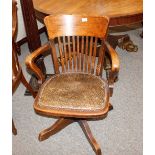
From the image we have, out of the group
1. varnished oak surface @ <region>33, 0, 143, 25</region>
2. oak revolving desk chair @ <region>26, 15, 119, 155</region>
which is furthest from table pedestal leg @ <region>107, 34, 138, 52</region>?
oak revolving desk chair @ <region>26, 15, 119, 155</region>

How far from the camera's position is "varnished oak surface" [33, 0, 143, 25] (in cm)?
216

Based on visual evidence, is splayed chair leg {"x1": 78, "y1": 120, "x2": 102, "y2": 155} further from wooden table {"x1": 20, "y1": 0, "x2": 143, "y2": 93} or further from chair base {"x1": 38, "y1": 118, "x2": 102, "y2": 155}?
wooden table {"x1": 20, "y1": 0, "x2": 143, "y2": 93}

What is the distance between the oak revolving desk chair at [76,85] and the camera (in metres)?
1.81

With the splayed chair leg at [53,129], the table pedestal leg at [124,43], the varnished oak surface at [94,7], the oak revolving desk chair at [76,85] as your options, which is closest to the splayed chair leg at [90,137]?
the oak revolving desk chair at [76,85]

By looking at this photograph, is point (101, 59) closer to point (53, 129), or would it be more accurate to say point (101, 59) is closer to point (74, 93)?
point (74, 93)

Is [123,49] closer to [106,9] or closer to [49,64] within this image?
[49,64]

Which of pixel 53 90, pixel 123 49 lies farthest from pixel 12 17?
pixel 123 49

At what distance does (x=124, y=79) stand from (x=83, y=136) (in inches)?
38.5

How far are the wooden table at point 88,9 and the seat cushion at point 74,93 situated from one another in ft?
Result: 1.84

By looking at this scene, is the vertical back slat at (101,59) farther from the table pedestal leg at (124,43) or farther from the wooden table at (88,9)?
the table pedestal leg at (124,43)

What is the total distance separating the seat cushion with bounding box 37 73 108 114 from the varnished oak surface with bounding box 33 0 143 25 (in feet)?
1.89

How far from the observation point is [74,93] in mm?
1911

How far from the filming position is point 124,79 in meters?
2.95

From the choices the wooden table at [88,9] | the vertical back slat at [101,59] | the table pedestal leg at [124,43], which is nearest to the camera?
the vertical back slat at [101,59]
